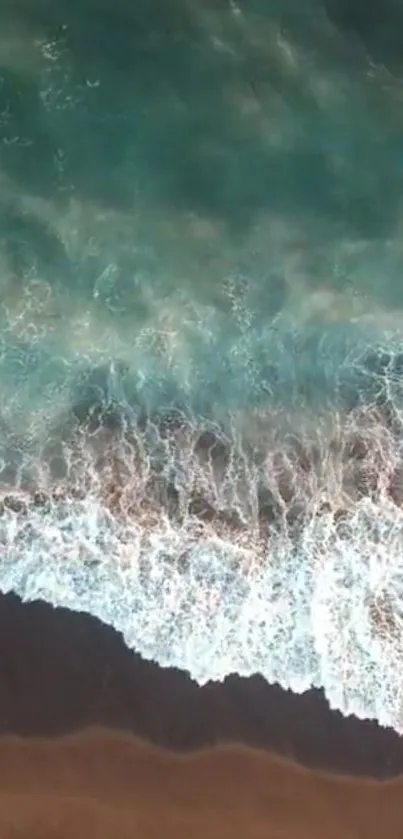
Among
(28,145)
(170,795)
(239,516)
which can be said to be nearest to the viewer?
(170,795)

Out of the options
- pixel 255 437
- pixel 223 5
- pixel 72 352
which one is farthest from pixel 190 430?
pixel 223 5

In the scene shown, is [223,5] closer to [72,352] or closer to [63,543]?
[72,352]

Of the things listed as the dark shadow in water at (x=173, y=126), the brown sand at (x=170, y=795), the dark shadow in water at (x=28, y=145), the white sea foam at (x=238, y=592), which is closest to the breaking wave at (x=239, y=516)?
the white sea foam at (x=238, y=592)

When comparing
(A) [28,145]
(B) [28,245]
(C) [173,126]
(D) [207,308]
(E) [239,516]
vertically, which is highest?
(C) [173,126]

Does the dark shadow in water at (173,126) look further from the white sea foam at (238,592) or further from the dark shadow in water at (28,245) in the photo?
the white sea foam at (238,592)

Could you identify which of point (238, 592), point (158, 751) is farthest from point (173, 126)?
point (158, 751)

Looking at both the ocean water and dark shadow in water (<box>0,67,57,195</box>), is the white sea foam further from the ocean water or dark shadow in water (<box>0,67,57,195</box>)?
dark shadow in water (<box>0,67,57,195</box>)

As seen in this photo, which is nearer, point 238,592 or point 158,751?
point 158,751

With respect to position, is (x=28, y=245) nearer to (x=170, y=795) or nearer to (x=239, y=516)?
(x=239, y=516)
